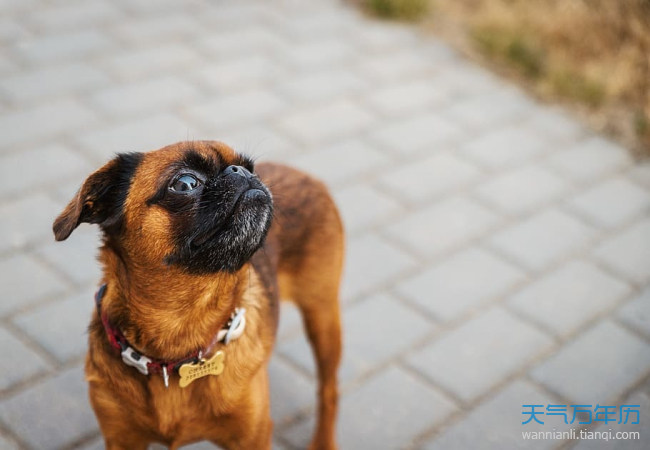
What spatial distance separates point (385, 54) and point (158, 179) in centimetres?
490

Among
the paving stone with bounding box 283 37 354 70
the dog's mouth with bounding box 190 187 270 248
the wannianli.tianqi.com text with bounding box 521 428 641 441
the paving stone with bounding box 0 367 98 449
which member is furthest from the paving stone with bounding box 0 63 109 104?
the wannianli.tianqi.com text with bounding box 521 428 641 441

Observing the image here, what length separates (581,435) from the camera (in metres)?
3.85

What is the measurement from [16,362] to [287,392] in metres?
A: 1.28

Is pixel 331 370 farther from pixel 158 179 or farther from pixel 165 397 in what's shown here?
pixel 158 179

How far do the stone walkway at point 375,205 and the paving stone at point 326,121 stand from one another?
0.06ft

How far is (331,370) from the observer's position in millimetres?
3660

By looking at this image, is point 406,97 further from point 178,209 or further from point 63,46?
point 178,209

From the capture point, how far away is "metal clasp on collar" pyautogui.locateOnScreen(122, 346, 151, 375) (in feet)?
9.14

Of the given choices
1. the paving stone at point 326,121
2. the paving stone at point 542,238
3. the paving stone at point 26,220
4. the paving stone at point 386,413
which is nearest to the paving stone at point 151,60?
the paving stone at point 326,121

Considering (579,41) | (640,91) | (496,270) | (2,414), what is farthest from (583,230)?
(2,414)

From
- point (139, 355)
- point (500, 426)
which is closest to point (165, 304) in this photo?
point (139, 355)

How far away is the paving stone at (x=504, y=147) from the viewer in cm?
605

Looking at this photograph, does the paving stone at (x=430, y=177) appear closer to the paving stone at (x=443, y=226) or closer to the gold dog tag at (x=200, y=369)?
the paving stone at (x=443, y=226)

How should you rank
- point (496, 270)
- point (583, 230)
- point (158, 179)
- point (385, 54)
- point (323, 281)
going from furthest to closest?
point (385, 54) → point (583, 230) → point (496, 270) → point (323, 281) → point (158, 179)
